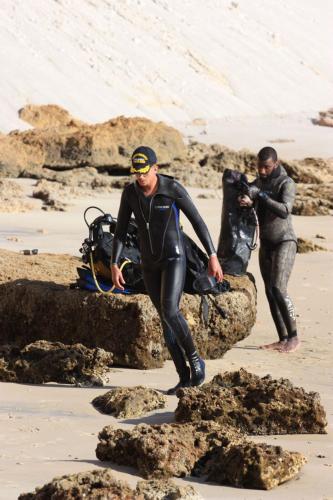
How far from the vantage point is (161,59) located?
43.2m

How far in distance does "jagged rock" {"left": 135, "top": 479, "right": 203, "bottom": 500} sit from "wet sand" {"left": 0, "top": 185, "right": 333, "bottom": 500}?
17.7 inches

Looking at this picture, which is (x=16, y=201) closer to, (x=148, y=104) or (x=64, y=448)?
(x=64, y=448)

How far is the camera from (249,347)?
945 centimetres

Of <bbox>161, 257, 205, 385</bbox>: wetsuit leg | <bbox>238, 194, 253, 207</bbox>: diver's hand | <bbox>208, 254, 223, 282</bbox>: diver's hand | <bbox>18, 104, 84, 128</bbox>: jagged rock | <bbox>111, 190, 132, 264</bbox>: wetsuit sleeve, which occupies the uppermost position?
<bbox>18, 104, 84, 128</bbox>: jagged rock

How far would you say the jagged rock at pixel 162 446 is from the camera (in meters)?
5.02

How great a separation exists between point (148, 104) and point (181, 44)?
6934mm

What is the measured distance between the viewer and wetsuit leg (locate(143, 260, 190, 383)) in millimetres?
7230

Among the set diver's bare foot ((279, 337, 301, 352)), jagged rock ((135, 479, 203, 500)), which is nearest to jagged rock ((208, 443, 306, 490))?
jagged rock ((135, 479, 203, 500))

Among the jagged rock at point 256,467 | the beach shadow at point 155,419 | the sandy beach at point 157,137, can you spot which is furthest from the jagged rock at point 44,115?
the jagged rock at point 256,467

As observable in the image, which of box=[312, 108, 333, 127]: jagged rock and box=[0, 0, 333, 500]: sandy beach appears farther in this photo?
box=[312, 108, 333, 127]: jagged rock

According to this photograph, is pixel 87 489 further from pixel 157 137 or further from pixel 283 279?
pixel 157 137

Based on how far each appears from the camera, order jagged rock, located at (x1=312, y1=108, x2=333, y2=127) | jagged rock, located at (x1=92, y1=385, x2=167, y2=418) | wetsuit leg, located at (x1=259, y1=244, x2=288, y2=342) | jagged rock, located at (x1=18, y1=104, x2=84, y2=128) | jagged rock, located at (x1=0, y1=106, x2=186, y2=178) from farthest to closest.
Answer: jagged rock, located at (x1=312, y1=108, x2=333, y2=127) < jagged rock, located at (x1=18, y1=104, x2=84, y2=128) < jagged rock, located at (x1=0, y1=106, x2=186, y2=178) < wetsuit leg, located at (x1=259, y1=244, x2=288, y2=342) < jagged rock, located at (x1=92, y1=385, x2=167, y2=418)

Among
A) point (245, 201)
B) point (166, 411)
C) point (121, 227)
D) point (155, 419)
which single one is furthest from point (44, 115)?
point (155, 419)

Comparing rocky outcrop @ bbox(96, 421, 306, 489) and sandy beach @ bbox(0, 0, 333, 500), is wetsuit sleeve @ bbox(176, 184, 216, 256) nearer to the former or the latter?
sandy beach @ bbox(0, 0, 333, 500)
